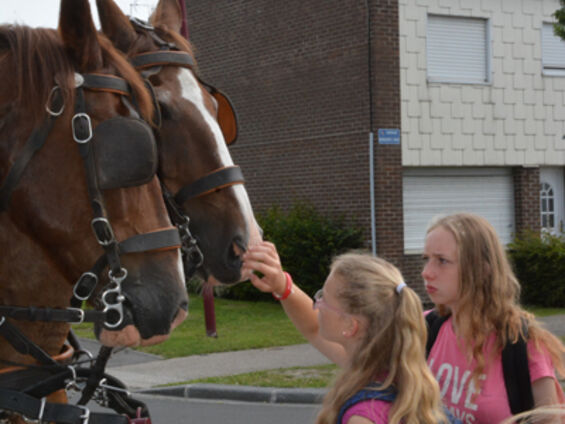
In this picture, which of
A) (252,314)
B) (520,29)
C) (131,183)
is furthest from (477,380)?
(520,29)

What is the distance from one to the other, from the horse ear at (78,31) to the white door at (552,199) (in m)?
17.3

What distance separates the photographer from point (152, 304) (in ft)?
9.12

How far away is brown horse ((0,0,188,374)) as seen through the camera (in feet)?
9.16

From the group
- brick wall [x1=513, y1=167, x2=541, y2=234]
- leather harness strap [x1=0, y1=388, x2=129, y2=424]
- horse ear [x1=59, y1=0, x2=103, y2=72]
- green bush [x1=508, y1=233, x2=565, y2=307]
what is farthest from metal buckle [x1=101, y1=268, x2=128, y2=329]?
brick wall [x1=513, y1=167, x2=541, y2=234]

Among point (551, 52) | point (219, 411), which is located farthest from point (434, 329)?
point (551, 52)

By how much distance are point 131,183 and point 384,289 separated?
36.8 inches

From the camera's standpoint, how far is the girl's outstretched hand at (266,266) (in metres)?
3.41

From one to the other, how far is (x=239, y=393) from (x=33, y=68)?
7.06 m

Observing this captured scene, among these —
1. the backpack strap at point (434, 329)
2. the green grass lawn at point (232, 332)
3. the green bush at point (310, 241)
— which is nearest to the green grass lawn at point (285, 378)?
the green grass lawn at point (232, 332)

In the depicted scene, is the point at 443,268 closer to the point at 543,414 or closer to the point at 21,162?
the point at 543,414

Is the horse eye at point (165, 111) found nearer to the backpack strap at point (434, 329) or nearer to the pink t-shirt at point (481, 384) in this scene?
the backpack strap at point (434, 329)

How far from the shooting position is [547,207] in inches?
756

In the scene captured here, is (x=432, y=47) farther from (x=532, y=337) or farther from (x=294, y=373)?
(x=532, y=337)

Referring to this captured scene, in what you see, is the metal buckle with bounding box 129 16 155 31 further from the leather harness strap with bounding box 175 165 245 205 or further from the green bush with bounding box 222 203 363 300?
the green bush with bounding box 222 203 363 300
